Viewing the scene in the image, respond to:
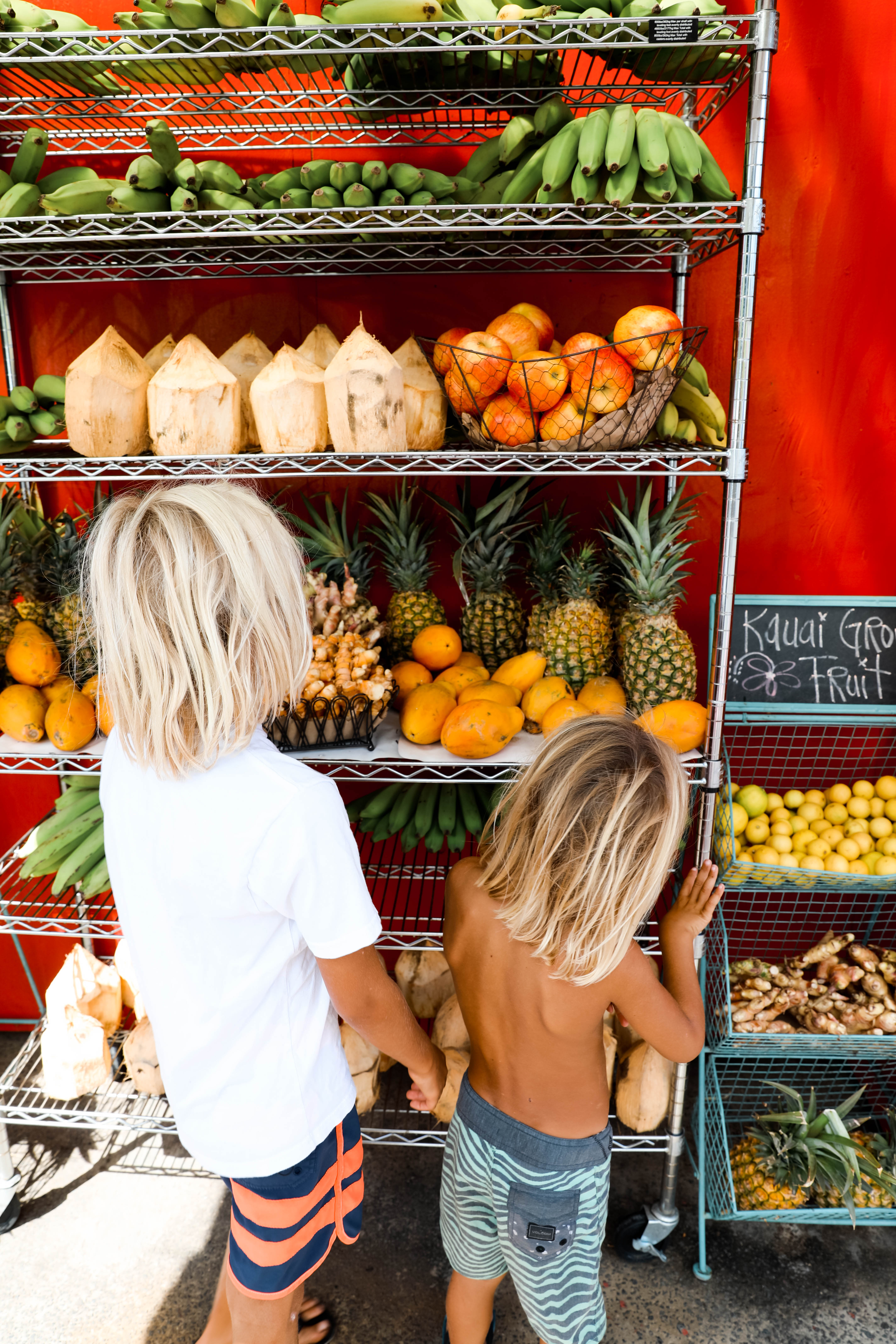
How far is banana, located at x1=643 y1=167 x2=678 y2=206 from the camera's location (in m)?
1.62

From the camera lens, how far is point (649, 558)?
2.04 metres

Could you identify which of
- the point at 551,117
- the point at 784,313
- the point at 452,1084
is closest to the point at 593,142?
the point at 551,117

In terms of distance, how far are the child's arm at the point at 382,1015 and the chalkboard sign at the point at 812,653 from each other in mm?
1250

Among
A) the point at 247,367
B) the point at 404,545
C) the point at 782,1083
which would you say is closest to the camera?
the point at 247,367

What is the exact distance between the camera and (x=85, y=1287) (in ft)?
6.99

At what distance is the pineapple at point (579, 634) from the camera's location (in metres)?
2.09

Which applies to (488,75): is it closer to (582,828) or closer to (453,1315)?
(582,828)

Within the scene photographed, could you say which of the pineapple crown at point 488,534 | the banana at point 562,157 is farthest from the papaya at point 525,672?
the banana at point 562,157

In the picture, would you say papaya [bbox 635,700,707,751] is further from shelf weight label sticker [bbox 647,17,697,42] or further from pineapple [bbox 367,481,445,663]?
shelf weight label sticker [bbox 647,17,697,42]

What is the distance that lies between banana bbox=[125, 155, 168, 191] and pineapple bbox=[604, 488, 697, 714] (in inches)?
51.3

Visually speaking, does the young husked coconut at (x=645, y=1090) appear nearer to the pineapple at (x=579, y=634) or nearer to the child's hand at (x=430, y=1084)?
the child's hand at (x=430, y=1084)

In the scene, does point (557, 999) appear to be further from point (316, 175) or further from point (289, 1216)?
point (316, 175)

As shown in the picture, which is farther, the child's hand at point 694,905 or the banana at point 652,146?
the child's hand at point 694,905

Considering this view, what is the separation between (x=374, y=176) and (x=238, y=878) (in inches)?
57.8
